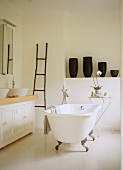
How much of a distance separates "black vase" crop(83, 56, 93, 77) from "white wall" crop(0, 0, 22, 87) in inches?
→ 64.4

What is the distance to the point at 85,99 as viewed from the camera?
695cm

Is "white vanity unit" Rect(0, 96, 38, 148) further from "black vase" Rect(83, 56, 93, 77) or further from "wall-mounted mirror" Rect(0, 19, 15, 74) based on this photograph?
"black vase" Rect(83, 56, 93, 77)

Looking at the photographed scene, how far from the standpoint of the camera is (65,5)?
636 cm

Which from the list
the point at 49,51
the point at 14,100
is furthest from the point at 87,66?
the point at 14,100

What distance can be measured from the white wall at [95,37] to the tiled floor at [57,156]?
7.36ft

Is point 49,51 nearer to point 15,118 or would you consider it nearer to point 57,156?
point 15,118

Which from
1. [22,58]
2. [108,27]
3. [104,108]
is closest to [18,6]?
[22,58]

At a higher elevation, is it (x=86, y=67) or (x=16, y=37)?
(x=16, y=37)

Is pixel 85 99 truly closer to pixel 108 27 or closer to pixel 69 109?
pixel 69 109

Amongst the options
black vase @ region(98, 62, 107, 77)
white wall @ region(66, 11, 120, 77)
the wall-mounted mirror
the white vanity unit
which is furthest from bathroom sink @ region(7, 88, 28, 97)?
black vase @ region(98, 62, 107, 77)

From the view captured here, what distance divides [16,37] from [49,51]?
89 centimetres

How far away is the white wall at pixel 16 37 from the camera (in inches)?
247

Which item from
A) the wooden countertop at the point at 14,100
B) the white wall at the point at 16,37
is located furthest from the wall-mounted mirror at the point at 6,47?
the wooden countertop at the point at 14,100

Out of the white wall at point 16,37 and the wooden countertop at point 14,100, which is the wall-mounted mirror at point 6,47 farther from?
the wooden countertop at point 14,100
